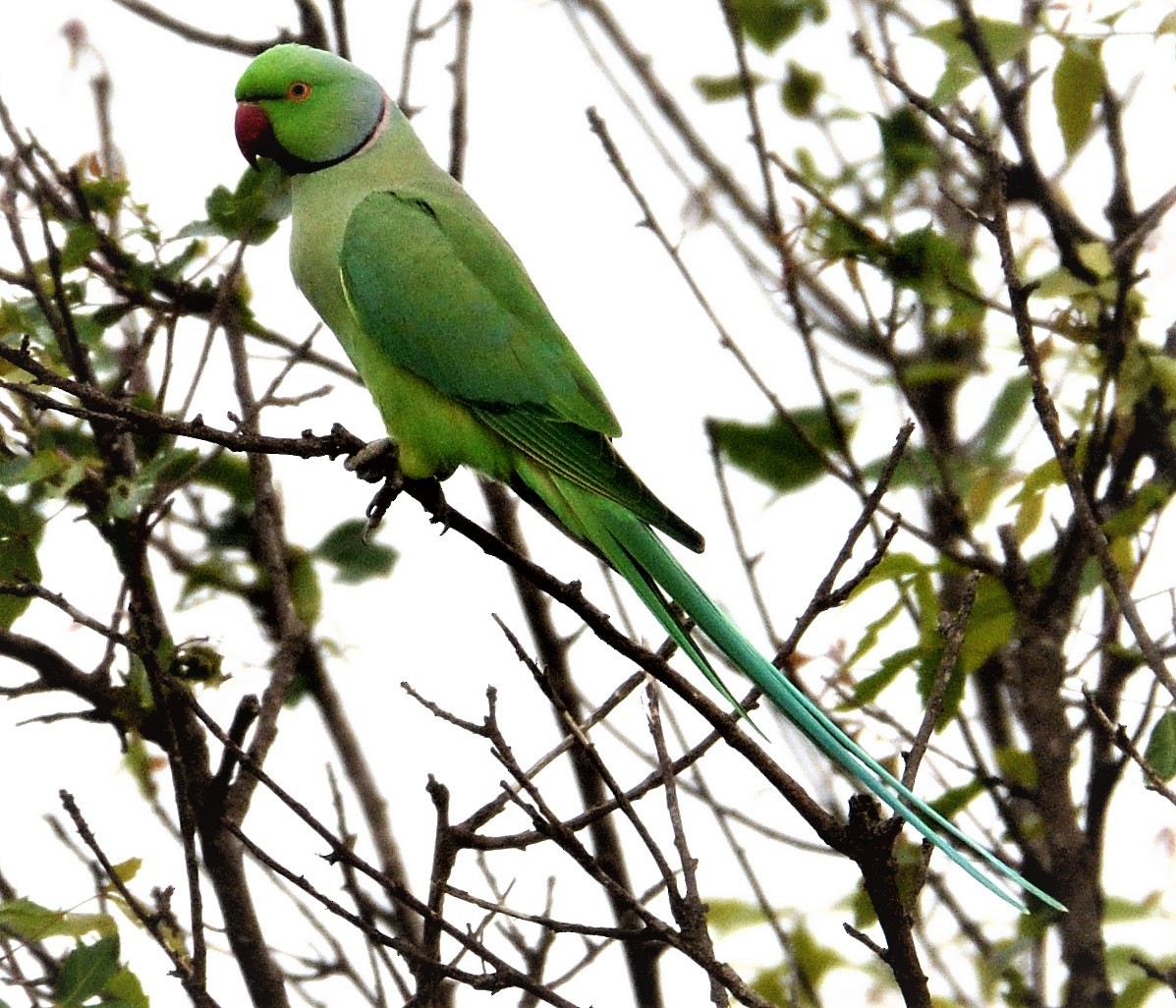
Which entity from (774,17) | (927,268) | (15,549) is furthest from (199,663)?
(774,17)

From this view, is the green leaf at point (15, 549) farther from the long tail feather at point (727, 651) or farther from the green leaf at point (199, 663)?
the long tail feather at point (727, 651)

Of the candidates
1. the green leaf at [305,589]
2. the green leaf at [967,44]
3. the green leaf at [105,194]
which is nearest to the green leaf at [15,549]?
the green leaf at [105,194]

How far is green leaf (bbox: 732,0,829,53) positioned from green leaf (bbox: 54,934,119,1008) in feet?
8.69

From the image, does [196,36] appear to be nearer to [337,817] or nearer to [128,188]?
[128,188]

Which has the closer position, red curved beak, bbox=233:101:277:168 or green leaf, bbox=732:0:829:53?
red curved beak, bbox=233:101:277:168

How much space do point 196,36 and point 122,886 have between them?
220 cm

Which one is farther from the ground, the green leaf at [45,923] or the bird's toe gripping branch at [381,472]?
the bird's toe gripping branch at [381,472]

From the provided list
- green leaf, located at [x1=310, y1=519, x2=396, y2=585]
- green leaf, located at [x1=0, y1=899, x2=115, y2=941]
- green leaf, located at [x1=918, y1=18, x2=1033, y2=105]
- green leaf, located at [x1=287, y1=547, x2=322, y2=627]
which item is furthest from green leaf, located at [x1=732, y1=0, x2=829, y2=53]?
green leaf, located at [x1=0, y1=899, x2=115, y2=941]

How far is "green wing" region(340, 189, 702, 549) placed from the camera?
281cm

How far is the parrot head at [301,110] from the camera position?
10.5 feet

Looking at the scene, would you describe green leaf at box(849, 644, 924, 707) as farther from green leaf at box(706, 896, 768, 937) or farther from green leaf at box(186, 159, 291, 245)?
green leaf at box(186, 159, 291, 245)

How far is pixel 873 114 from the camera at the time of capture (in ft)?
9.43

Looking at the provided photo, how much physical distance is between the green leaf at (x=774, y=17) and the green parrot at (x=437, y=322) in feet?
3.25

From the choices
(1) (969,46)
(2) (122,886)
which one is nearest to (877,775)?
(2) (122,886)
